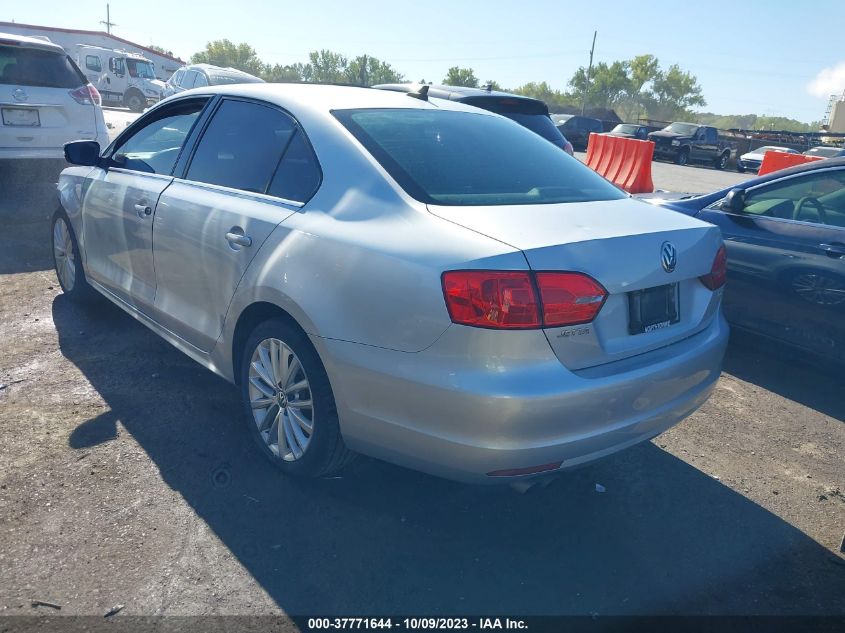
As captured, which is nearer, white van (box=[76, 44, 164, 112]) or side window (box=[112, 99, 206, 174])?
side window (box=[112, 99, 206, 174])

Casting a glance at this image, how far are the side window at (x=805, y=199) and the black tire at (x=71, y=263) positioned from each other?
487cm

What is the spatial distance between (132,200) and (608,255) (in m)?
2.89

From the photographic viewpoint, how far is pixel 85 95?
811 centimetres

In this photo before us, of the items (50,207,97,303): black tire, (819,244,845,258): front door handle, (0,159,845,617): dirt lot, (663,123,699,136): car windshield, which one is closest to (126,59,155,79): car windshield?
(663,123,699,136): car windshield

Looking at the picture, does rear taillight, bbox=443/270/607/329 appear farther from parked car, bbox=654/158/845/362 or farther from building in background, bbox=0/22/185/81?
building in background, bbox=0/22/185/81

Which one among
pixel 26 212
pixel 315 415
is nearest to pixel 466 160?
pixel 315 415

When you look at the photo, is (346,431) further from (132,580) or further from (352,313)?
(132,580)

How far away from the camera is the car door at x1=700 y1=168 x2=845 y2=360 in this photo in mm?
4293

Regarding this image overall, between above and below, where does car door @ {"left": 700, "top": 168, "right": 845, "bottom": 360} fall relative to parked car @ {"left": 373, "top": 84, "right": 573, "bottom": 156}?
below

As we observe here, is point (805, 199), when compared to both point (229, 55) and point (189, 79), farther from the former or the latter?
A: point (229, 55)

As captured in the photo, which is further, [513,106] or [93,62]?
[93,62]

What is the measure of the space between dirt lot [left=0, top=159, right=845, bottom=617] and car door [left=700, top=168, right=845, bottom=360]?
2.08 feet

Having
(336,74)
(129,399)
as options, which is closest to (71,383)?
(129,399)

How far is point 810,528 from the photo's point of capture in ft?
10.0
